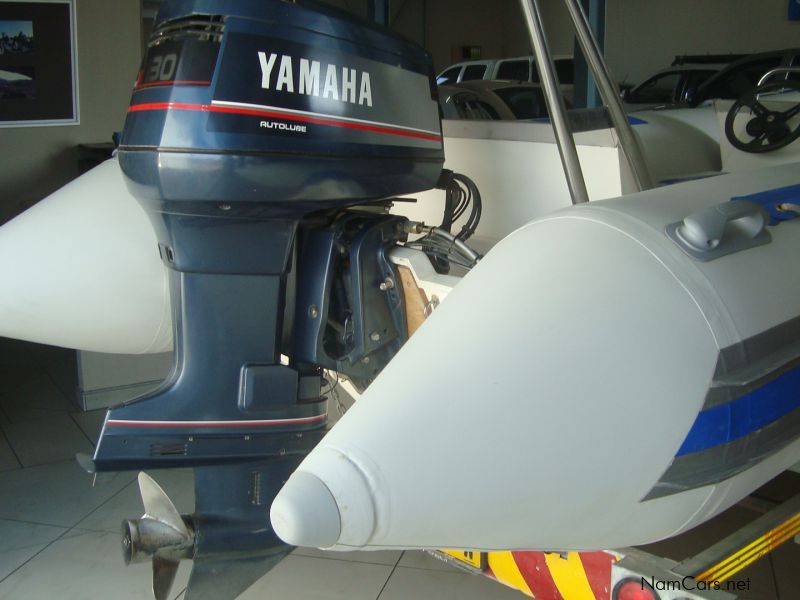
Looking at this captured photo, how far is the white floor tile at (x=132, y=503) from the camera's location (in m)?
2.99

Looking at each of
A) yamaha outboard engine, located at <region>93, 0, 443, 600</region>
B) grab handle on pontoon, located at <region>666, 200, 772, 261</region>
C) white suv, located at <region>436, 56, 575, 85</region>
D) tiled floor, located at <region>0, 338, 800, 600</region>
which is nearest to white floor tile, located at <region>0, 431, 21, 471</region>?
tiled floor, located at <region>0, 338, 800, 600</region>

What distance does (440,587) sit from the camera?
2604 millimetres

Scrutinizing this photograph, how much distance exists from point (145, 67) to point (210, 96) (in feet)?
0.80

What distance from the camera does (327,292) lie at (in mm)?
1838

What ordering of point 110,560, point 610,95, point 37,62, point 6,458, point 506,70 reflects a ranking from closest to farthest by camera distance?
point 610,95
point 110,560
point 6,458
point 37,62
point 506,70

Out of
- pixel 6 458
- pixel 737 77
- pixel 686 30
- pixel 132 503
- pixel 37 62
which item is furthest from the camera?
pixel 686 30

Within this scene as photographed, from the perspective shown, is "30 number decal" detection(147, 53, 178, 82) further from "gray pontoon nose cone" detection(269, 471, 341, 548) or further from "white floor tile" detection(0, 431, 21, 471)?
"white floor tile" detection(0, 431, 21, 471)

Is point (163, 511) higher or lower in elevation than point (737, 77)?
lower

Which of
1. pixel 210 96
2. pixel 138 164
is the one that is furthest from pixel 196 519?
pixel 210 96

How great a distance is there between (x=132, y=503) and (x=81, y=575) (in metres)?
0.50

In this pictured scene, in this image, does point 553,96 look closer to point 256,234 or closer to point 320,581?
point 256,234

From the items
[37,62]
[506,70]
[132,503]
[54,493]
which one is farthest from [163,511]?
[506,70]

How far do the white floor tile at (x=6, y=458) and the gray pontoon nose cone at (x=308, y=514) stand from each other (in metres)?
2.65

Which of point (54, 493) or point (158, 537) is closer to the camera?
point (158, 537)
